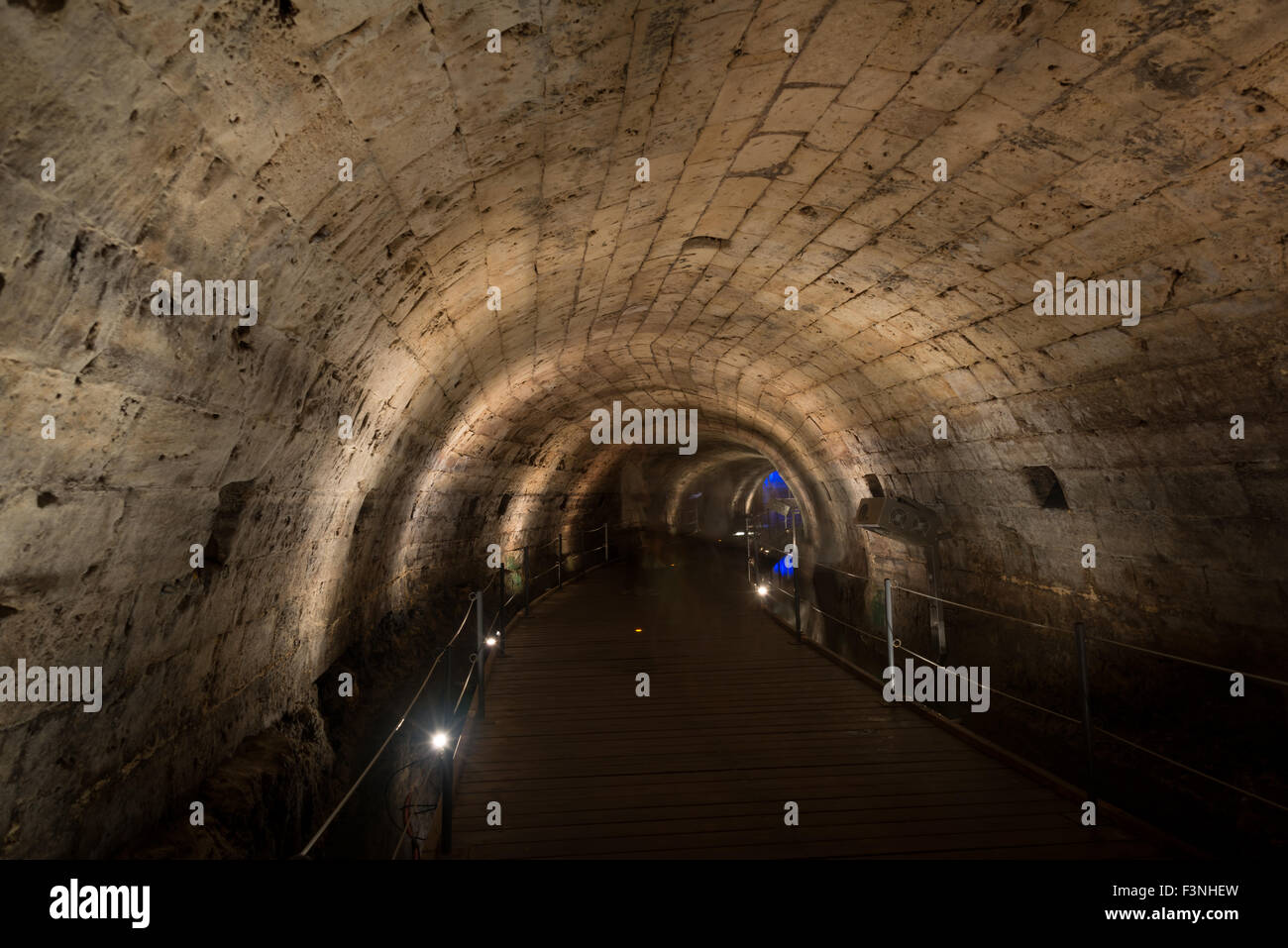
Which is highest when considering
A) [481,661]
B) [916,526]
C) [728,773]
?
[916,526]

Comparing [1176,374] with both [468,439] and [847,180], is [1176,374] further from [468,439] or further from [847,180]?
[468,439]

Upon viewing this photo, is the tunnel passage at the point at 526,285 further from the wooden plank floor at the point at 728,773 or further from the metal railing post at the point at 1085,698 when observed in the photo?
the metal railing post at the point at 1085,698

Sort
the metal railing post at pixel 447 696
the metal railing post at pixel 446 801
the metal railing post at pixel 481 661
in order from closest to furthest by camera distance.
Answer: the metal railing post at pixel 446 801 < the metal railing post at pixel 447 696 < the metal railing post at pixel 481 661

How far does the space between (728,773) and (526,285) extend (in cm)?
391

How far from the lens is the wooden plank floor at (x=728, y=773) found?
399cm

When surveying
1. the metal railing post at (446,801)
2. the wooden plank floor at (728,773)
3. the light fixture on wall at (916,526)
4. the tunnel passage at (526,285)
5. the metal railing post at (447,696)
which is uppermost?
the tunnel passage at (526,285)

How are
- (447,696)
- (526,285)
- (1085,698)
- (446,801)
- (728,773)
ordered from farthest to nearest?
(526,285) < (728,773) < (447,696) < (1085,698) < (446,801)

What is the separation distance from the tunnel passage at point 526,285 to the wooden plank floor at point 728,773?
5.89ft

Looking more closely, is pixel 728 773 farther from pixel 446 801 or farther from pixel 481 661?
pixel 481 661

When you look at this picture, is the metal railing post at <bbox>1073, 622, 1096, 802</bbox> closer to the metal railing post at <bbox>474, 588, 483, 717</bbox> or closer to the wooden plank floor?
the wooden plank floor

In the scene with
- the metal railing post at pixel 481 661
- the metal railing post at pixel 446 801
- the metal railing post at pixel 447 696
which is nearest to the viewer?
the metal railing post at pixel 446 801

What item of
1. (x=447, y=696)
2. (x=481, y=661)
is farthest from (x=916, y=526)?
(x=447, y=696)

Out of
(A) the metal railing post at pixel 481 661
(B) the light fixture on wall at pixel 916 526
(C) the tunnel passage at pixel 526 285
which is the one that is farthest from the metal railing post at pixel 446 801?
(B) the light fixture on wall at pixel 916 526

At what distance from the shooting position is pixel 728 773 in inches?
196
